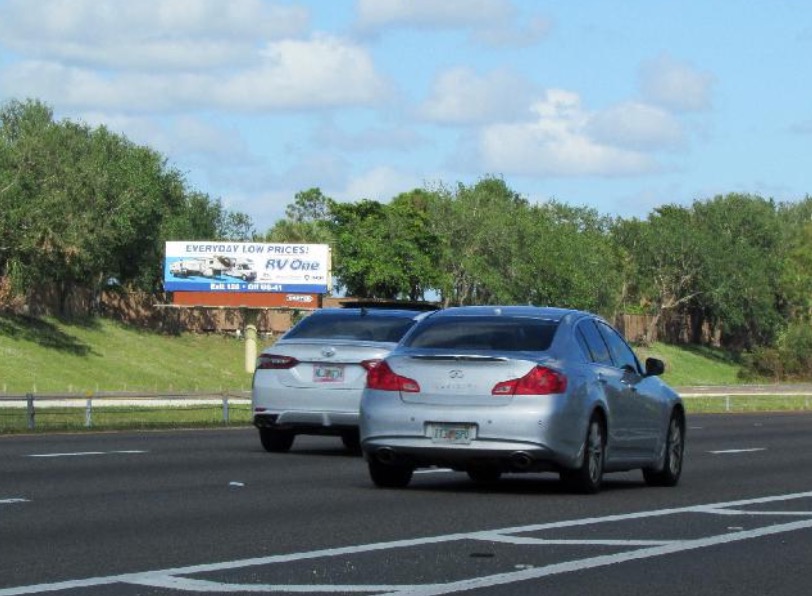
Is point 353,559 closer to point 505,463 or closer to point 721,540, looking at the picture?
point 721,540

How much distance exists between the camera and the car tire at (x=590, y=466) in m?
16.4

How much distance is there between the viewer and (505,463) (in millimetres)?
16125

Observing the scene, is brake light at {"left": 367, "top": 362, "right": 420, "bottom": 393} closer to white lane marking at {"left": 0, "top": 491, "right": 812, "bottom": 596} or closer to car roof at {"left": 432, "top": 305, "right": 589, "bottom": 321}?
car roof at {"left": 432, "top": 305, "right": 589, "bottom": 321}

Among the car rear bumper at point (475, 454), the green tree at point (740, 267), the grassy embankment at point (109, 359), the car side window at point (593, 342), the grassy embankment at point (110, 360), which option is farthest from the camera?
the green tree at point (740, 267)

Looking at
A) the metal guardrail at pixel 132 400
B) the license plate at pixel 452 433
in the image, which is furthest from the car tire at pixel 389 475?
the metal guardrail at pixel 132 400

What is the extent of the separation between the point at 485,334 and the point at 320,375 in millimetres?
6137

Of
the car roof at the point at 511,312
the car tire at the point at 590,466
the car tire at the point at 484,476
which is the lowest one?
the car tire at the point at 484,476

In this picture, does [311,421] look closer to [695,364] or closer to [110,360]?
[110,360]

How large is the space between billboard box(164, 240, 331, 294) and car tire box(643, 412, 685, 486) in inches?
2593

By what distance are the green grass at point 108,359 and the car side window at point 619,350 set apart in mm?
52575

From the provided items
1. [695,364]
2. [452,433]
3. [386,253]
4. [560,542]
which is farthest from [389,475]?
[695,364]

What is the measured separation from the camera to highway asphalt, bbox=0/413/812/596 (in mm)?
10219

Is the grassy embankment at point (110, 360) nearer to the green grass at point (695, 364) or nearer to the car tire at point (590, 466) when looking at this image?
the green grass at point (695, 364)

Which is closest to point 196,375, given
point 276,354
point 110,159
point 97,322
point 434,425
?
point 97,322
